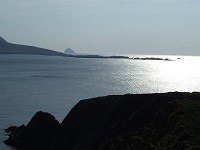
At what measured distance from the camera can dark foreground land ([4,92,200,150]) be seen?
45.2 m

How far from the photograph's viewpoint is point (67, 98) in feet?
465

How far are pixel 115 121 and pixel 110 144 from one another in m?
10.5

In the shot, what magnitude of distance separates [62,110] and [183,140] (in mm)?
76141

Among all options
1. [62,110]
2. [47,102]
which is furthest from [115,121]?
[47,102]

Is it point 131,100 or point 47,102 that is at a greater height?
point 131,100

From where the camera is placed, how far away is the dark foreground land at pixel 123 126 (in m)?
45.2

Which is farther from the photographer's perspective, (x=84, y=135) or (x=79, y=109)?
(x=79, y=109)

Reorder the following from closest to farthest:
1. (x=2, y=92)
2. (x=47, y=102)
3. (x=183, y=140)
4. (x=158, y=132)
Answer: (x=183, y=140)
(x=158, y=132)
(x=47, y=102)
(x=2, y=92)

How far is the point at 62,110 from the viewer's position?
113750 mm

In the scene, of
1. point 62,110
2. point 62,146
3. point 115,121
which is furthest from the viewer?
point 62,110

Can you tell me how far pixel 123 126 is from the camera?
2208 inches

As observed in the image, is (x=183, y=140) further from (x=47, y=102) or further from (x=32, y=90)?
(x=32, y=90)

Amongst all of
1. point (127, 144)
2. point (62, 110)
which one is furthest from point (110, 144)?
point (62, 110)

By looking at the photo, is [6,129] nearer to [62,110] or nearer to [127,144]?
[62,110]
